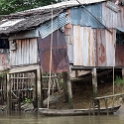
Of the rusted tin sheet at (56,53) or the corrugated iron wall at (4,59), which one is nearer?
the rusted tin sheet at (56,53)

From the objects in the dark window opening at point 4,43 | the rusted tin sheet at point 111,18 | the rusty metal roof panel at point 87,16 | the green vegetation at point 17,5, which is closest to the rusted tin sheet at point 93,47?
the rusty metal roof panel at point 87,16

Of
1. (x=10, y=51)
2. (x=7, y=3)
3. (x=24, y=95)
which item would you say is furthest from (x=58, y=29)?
(x=7, y=3)

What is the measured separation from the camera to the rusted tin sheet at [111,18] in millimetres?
21484

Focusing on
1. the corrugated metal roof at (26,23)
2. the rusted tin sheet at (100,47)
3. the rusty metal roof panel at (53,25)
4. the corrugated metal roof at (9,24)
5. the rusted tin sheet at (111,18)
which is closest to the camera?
the corrugated metal roof at (26,23)

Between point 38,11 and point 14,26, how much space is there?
196 centimetres

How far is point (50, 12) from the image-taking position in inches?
800

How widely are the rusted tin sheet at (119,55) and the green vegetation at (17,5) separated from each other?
29.9 feet

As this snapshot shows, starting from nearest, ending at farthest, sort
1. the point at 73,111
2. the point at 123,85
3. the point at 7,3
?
the point at 73,111
the point at 123,85
the point at 7,3

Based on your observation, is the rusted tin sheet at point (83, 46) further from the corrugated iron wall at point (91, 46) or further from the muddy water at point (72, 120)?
the muddy water at point (72, 120)

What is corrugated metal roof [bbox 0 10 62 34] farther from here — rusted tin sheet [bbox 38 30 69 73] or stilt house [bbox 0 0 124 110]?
rusted tin sheet [bbox 38 30 69 73]

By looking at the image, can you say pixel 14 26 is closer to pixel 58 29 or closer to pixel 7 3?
pixel 58 29

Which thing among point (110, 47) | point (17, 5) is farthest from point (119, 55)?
point (17, 5)

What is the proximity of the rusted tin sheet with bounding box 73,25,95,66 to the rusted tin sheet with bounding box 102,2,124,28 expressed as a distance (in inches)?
47.3

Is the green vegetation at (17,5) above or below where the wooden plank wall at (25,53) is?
above
